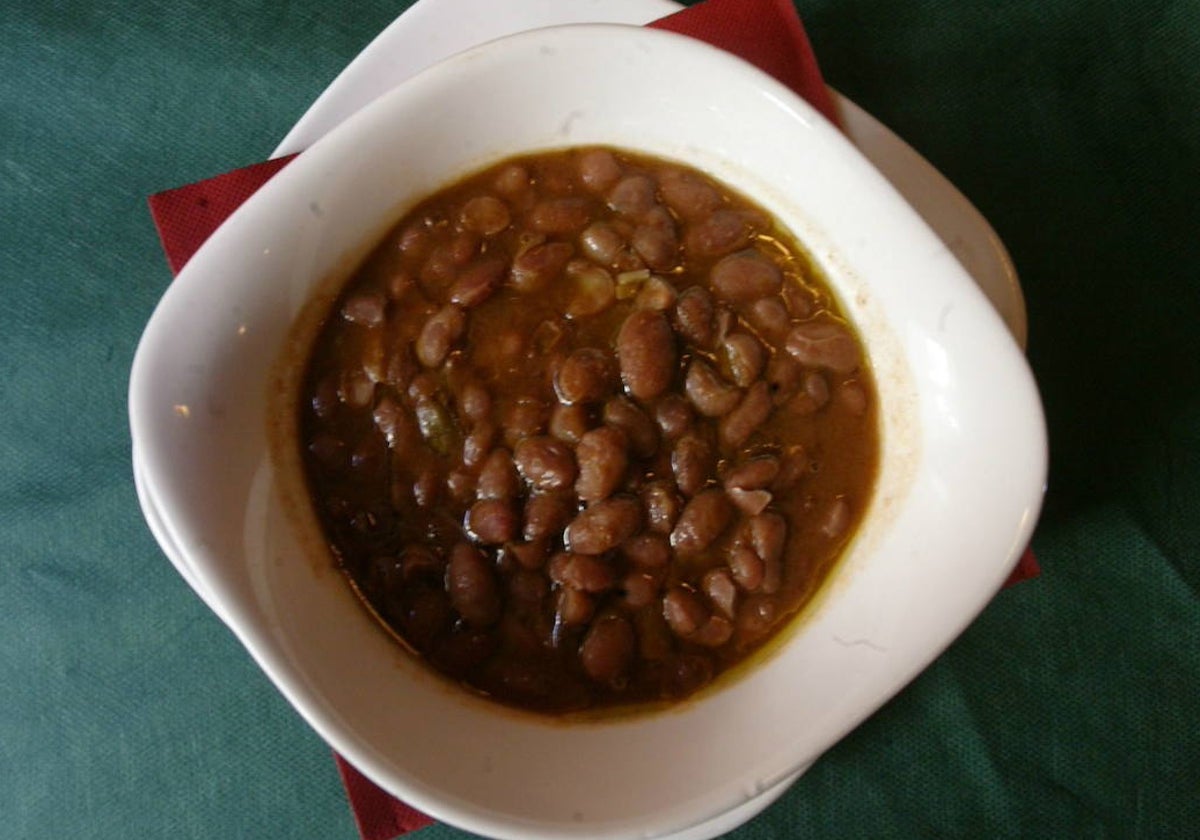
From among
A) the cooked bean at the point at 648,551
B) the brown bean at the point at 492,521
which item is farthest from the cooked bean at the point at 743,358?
the brown bean at the point at 492,521

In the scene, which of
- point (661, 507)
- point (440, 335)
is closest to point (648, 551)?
point (661, 507)

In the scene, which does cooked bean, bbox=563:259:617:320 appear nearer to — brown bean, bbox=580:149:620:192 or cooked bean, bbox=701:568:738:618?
brown bean, bbox=580:149:620:192

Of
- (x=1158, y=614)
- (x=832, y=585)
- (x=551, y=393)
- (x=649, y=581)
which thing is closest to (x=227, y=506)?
(x=551, y=393)

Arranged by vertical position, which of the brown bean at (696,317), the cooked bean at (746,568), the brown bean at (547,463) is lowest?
the cooked bean at (746,568)

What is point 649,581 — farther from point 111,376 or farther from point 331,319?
point 111,376

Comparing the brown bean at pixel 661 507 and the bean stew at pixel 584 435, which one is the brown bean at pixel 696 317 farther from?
the brown bean at pixel 661 507

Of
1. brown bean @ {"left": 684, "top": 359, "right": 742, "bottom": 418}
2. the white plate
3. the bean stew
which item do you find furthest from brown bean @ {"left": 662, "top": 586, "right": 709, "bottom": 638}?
the white plate

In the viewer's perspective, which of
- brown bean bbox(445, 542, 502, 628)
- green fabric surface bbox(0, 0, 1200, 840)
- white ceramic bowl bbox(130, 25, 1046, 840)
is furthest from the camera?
green fabric surface bbox(0, 0, 1200, 840)
